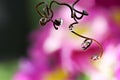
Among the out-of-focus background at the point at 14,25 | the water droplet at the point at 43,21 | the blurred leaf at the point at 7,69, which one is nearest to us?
the water droplet at the point at 43,21

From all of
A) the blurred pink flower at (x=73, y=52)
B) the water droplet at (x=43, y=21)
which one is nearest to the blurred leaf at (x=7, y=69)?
the blurred pink flower at (x=73, y=52)

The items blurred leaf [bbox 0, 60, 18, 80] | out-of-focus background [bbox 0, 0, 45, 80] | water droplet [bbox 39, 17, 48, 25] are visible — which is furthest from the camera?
out-of-focus background [bbox 0, 0, 45, 80]

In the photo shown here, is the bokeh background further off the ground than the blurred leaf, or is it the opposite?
the blurred leaf

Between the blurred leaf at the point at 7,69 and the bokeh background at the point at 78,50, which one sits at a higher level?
the blurred leaf at the point at 7,69

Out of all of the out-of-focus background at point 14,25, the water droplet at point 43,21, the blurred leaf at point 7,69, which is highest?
the out-of-focus background at point 14,25

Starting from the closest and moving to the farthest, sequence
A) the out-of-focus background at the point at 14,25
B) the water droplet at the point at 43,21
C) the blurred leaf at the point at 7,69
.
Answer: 1. the water droplet at the point at 43,21
2. the blurred leaf at the point at 7,69
3. the out-of-focus background at the point at 14,25

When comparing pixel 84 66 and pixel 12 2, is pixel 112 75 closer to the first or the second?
pixel 84 66

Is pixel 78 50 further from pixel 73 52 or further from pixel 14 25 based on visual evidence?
pixel 14 25

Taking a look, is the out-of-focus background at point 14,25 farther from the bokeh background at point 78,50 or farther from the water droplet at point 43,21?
the water droplet at point 43,21

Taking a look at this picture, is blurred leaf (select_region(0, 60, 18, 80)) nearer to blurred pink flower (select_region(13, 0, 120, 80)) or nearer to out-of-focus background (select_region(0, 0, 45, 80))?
out-of-focus background (select_region(0, 0, 45, 80))

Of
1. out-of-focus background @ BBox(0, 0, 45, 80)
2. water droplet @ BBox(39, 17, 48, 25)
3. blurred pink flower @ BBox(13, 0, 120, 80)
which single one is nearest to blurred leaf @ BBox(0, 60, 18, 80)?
out-of-focus background @ BBox(0, 0, 45, 80)

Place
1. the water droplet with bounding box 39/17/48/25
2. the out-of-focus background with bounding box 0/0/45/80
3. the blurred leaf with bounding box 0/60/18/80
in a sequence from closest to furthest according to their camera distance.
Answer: the water droplet with bounding box 39/17/48/25, the blurred leaf with bounding box 0/60/18/80, the out-of-focus background with bounding box 0/0/45/80
